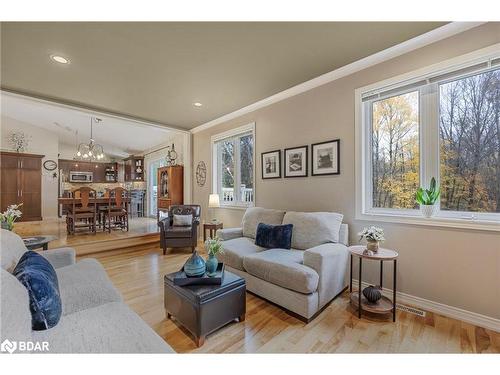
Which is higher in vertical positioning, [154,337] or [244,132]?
[244,132]

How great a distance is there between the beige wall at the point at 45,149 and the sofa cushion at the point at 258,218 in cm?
743

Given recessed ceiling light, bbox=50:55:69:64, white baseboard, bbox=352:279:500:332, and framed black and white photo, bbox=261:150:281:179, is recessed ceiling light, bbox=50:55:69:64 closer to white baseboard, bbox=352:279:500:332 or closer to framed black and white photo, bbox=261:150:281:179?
framed black and white photo, bbox=261:150:281:179

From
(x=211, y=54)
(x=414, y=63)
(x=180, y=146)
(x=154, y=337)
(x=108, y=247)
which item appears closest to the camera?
(x=154, y=337)

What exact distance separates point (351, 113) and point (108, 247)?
4.55m

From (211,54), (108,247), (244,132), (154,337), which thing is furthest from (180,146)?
(154,337)

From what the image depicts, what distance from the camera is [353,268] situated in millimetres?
2648

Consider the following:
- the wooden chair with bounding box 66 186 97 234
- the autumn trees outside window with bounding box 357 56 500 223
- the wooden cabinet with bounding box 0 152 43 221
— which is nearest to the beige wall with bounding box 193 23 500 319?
the autumn trees outside window with bounding box 357 56 500 223

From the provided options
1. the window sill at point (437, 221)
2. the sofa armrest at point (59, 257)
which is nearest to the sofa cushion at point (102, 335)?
the sofa armrest at point (59, 257)

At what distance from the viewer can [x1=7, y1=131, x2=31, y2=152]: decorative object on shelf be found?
661cm

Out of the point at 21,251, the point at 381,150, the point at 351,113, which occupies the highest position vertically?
the point at 351,113

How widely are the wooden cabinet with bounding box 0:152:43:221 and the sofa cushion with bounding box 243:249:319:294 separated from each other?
7765 millimetres

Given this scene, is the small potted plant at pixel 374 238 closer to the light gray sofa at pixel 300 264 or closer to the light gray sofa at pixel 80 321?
the light gray sofa at pixel 300 264
